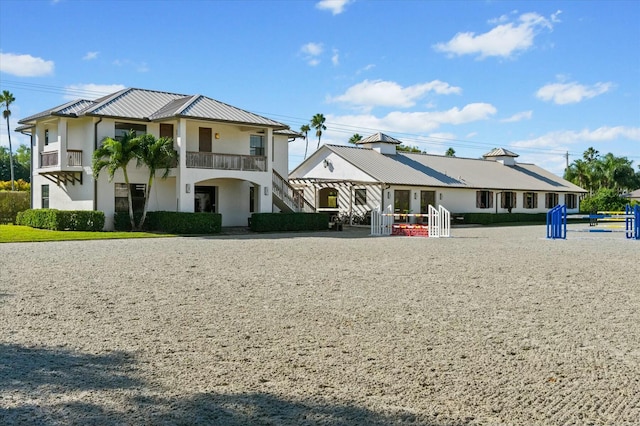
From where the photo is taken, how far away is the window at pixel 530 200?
167ft

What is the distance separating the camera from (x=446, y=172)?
47.0m

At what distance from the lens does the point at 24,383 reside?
5.45 m

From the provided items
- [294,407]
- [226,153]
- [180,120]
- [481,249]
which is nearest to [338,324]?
[294,407]

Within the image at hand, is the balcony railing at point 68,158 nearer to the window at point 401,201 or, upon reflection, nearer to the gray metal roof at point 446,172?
the gray metal roof at point 446,172

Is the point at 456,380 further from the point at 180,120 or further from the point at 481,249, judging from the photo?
the point at 180,120

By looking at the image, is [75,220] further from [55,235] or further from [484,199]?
[484,199]

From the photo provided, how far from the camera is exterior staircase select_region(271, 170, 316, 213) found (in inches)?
1309

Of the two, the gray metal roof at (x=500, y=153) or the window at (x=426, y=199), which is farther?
the gray metal roof at (x=500, y=153)

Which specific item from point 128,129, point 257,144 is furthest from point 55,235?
point 257,144

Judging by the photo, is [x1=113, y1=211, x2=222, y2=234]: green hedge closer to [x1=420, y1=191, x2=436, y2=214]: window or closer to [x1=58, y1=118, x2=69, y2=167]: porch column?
[x1=58, y1=118, x2=69, y2=167]: porch column

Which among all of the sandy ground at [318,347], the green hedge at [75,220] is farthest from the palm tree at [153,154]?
the sandy ground at [318,347]

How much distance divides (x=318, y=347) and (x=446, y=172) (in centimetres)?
4165

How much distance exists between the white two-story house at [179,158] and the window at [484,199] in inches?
703

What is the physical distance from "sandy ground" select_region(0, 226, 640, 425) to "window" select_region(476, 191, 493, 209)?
110 ft
